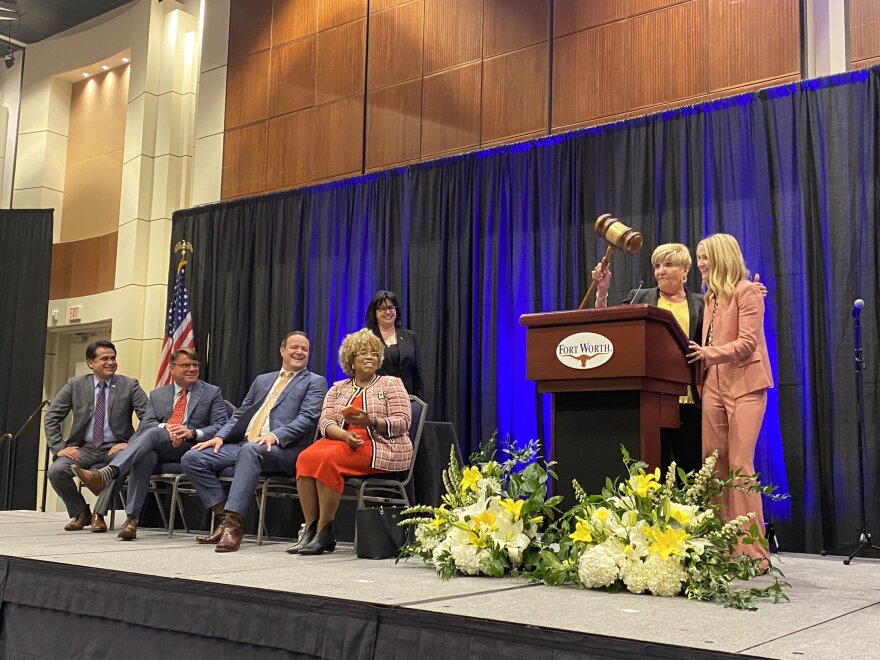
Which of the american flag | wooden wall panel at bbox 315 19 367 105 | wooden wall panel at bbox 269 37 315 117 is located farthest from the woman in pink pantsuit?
wooden wall panel at bbox 269 37 315 117

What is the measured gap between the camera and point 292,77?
26.4ft

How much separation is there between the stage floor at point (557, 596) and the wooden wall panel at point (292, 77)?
15.4 feet

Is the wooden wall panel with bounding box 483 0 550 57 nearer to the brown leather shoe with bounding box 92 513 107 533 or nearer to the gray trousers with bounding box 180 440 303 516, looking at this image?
the gray trousers with bounding box 180 440 303 516

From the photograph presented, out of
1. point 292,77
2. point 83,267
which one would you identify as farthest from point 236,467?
point 83,267

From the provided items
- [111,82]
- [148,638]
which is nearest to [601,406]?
[148,638]

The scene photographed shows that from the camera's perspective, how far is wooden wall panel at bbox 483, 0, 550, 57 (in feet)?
21.4

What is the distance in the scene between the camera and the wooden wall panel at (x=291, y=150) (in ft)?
25.6

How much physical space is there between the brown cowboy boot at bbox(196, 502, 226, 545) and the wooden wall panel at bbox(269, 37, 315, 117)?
4.19 metres

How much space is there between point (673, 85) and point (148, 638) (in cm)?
461

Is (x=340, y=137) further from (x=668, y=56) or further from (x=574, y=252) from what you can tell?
(x=668, y=56)

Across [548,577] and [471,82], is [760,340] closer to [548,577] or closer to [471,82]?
[548,577]

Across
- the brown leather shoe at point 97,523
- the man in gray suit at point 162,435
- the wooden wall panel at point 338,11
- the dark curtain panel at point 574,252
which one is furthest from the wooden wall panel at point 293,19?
the brown leather shoe at point 97,523

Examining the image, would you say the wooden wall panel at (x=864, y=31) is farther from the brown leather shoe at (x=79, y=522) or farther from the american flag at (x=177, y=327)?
the brown leather shoe at (x=79, y=522)

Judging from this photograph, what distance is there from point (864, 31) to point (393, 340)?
3159mm
